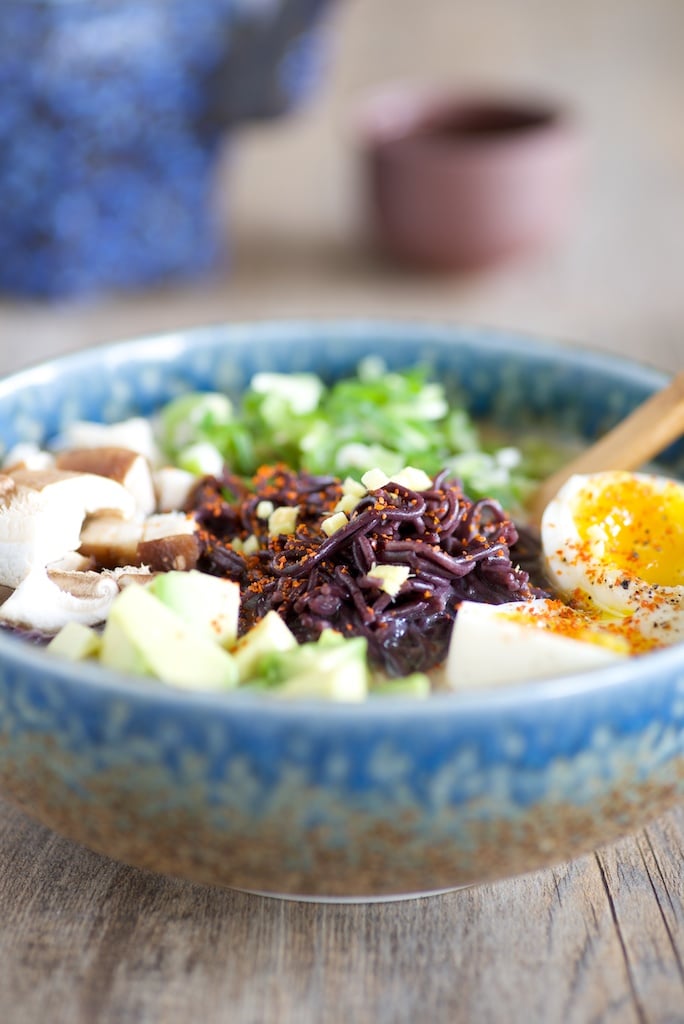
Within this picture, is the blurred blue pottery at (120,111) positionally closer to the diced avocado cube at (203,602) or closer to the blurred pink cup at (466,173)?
the blurred pink cup at (466,173)

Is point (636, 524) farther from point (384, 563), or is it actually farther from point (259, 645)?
point (259, 645)

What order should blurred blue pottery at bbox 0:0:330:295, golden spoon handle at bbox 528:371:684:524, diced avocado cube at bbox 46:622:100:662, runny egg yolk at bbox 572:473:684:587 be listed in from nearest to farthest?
diced avocado cube at bbox 46:622:100:662 < runny egg yolk at bbox 572:473:684:587 < golden spoon handle at bbox 528:371:684:524 < blurred blue pottery at bbox 0:0:330:295

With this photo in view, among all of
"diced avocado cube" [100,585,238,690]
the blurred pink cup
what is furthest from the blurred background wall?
"diced avocado cube" [100,585,238,690]

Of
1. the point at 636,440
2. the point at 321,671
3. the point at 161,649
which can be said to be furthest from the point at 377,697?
the point at 636,440

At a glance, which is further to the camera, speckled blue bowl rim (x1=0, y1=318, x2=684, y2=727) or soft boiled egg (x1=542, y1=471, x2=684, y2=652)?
soft boiled egg (x1=542, y1=471, x2=684, y2=652)

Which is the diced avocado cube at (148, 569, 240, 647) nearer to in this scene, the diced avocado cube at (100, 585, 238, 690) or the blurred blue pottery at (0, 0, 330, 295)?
the diced avocado cube at (100, 585, 238, 690)
